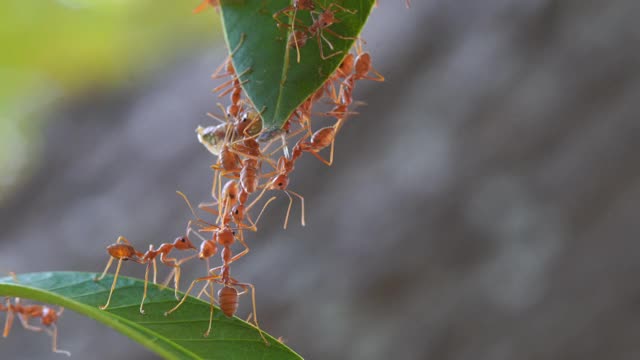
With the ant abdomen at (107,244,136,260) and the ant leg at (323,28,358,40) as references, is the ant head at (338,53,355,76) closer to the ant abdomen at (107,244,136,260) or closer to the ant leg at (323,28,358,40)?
the ant leg at (323,28,358,40)

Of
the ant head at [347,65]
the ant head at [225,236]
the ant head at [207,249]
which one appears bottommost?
the ant head at [207,249]

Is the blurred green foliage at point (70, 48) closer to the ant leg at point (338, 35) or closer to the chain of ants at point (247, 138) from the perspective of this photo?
the chain of ants at point (247, 138)

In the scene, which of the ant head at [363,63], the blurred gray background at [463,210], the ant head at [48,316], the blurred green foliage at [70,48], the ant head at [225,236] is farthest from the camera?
the blurred green foliage at [70,48]

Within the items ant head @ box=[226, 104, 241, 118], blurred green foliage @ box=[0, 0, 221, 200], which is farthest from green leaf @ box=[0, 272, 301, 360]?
blurred green foliage @ box=[0, 0, 221, 200]

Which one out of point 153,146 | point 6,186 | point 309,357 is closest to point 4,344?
point 6,186

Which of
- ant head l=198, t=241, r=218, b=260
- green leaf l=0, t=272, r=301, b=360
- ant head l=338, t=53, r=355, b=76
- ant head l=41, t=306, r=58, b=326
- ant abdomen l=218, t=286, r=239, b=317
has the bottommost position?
green leaf l=0, t=272, r=301, b=360

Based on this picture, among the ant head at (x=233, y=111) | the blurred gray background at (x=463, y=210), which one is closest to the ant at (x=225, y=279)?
the ant head at (x=233, y=111)

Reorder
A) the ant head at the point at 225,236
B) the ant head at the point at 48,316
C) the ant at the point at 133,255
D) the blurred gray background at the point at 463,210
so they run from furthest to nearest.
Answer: the blurred gray background at the point at 463,210, the ant head at the point at 48,316, the ant head at the point at 225,236, the ant at the point at 133,255
